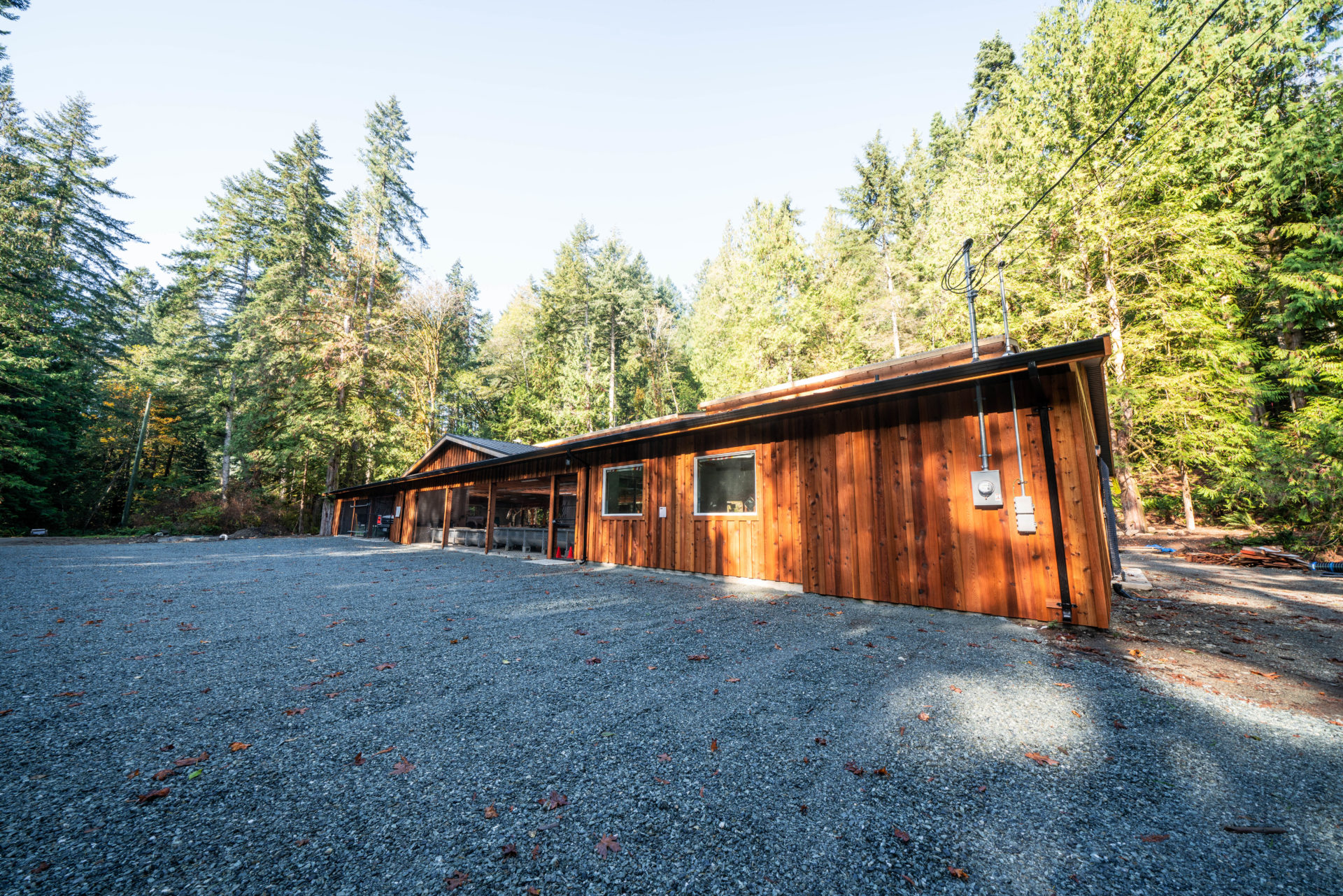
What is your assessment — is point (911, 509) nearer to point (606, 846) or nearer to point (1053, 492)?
point (1053, 492)

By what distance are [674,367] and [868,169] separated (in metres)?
14.2

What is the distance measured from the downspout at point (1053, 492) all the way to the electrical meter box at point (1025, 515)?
0.53ft

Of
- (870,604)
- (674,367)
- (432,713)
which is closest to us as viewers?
(432,713)

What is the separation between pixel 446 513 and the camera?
15.0 m

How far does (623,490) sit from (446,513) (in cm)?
840

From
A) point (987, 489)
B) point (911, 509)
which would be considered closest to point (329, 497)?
point (911, 509)

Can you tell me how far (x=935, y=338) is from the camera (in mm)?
16875

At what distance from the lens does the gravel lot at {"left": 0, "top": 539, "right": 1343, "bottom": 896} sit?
1624mm

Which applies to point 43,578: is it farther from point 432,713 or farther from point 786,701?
point 786,701

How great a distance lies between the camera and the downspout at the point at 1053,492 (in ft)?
15.4

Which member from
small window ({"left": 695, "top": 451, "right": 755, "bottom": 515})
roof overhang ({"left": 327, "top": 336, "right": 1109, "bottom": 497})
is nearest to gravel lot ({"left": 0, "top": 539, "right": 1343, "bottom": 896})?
roof overhang ({"left": 327, "top": 336, "right": 1109, "bottom": 497})

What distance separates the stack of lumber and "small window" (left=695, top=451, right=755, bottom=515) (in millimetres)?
10088

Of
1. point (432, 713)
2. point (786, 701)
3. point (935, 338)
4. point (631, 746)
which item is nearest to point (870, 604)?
point (786, 701)

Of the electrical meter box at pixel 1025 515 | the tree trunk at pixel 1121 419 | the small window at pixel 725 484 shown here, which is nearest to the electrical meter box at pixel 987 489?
the electrical meter box at pixel 1025 515
